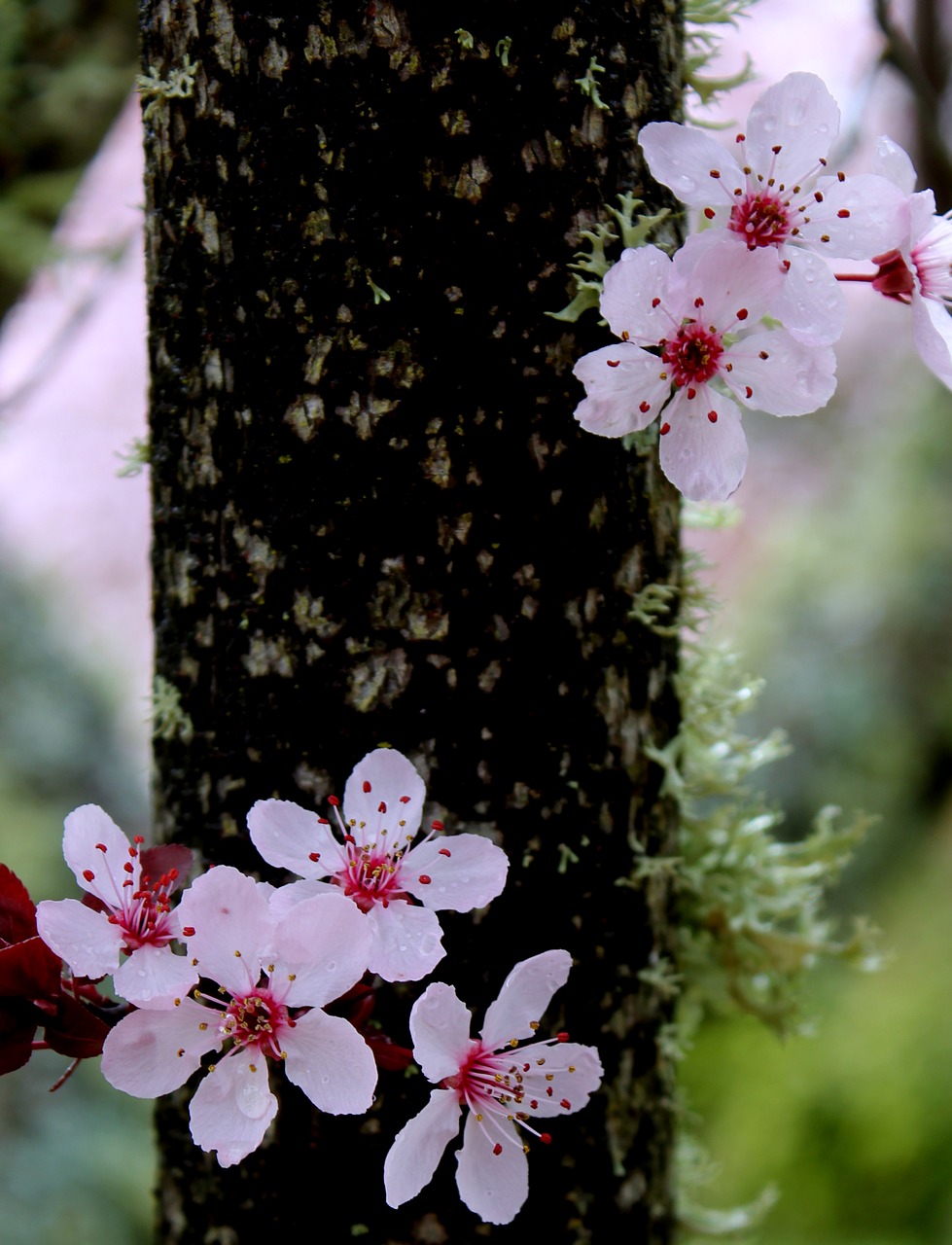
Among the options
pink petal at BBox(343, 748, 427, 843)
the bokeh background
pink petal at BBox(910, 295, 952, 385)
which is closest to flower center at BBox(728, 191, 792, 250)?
pink petal at BBox(910, 295, 952, 385)

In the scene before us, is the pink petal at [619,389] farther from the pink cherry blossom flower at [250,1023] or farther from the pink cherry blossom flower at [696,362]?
the pink cherry blossom flower at [250,1023]

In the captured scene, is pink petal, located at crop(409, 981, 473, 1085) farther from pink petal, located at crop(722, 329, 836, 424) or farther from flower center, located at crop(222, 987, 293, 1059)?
pink petal, located at crop(722, 329, 836, 424)

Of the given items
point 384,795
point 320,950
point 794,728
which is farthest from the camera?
point 794,728

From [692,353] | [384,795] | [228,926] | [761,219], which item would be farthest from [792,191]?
[228,926]

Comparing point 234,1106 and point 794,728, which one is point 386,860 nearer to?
point 234,1106

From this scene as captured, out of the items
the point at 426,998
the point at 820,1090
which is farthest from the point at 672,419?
the point at 820,1090

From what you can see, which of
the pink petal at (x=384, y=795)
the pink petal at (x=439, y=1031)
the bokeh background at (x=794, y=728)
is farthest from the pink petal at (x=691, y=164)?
the bokeh background at (x=794, y=728)

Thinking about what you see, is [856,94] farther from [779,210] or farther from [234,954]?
[234,954]
